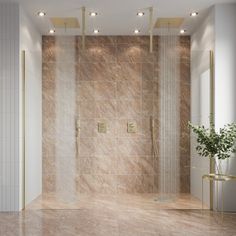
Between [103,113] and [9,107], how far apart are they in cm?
204

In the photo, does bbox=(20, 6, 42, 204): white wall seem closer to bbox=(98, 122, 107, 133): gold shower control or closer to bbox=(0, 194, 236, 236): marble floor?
bbox=(0, 194, 236, 236): marble floor

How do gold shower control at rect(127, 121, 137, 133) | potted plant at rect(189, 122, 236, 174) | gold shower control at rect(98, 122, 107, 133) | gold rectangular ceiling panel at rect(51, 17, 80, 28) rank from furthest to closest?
1. gold shower control at rect(127, 121, 137, 133)
2. gold shower control at rect(98, 122, 107, 133)
3. gold rectangular ceiling panel at rect(51, 17, 80, 28)
4. potted plant at rect(189, 122, 236, 174)

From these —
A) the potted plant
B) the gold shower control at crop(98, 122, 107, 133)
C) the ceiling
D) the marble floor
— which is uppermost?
the ceiling

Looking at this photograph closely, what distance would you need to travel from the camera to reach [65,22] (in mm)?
7398

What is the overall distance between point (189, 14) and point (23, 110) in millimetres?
3057

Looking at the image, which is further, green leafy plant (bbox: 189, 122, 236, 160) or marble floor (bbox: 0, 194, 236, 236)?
green leafy plant (bbox: 189, 122, 236, 160)

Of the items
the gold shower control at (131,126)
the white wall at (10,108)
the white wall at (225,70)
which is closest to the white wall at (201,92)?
the white wall at (225,70)

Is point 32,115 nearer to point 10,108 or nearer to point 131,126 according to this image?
point 10,108

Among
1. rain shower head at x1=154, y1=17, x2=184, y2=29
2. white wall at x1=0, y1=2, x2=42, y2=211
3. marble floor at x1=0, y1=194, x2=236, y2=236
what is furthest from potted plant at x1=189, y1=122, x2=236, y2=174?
white wall at x1=0, y1=2, x2=42, y2=211

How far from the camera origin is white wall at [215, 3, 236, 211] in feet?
21.3

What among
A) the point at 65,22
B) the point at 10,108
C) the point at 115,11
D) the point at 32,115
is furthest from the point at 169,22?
the point at 10,108

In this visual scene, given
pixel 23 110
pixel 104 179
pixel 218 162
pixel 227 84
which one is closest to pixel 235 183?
pixel 218 162

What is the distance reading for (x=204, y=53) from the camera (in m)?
6.75

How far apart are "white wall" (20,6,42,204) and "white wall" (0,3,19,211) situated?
0.18 meters
